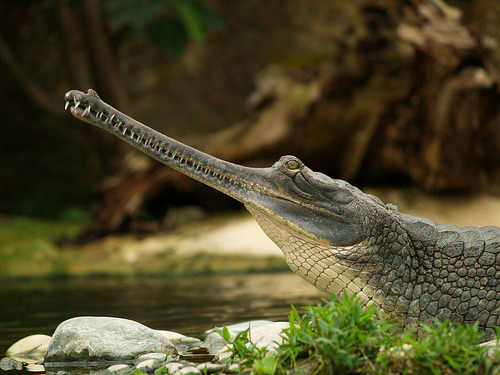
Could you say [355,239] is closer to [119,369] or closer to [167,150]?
[167,150]

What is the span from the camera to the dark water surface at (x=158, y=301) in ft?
15.5

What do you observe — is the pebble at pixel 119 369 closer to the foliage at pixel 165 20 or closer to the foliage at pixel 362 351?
the foliage at pixel 362 351

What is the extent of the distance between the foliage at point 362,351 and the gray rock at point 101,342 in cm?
→ 100

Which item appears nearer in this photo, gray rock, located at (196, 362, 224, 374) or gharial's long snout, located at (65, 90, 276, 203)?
gray rock, located at (196, 362, 224, 374)

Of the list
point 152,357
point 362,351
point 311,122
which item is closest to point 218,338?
point 152,357

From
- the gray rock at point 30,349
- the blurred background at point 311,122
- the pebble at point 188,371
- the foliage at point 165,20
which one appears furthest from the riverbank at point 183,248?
the pebble at point 188,371

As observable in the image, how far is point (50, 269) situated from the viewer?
916 cm

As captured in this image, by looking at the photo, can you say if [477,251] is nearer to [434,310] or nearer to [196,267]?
[434,310]

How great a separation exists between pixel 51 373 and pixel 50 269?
638 cm

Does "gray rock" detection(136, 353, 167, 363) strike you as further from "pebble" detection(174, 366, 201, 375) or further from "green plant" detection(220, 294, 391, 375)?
"green plant" detection(220, 294, 391, 375)

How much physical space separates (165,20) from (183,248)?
5.61 metres

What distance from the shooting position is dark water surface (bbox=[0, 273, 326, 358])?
15.5 ft

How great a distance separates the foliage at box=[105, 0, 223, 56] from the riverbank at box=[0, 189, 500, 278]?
13.2 feet

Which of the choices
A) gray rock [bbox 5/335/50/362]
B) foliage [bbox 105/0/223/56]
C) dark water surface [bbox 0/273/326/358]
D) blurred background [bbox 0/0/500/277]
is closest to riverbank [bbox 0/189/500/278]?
blurred background [bbox 0/0/500/277]
